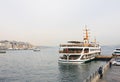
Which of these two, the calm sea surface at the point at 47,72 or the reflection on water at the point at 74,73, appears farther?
the calm sea surface at the point at 47,72

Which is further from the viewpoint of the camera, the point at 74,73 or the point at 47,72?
the point at 47,72

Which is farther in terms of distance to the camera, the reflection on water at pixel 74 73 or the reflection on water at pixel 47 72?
the reflection on water at pixel 47 72

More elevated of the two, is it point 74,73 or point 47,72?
point 74,73

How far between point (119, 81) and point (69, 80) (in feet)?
52.5

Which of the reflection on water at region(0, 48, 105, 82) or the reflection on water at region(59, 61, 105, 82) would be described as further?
the reflection on water at region(0, 48, 105, 82)

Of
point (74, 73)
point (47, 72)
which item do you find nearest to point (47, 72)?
point (47, 72)

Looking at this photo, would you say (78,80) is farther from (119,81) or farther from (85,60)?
(85,60)

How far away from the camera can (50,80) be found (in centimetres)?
4412

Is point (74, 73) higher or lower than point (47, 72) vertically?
higher

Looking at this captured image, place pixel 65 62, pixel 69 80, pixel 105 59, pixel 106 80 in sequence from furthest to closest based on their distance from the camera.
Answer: pixel 105 59, pixel 65 62, pixel 69 80, pixel 106 80

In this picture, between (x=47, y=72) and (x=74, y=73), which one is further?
(x=47, y=72)

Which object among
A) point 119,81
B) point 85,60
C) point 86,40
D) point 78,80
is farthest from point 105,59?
point 119,81

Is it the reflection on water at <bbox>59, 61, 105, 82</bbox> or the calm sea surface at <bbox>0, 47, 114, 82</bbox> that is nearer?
the reflection on water at <bbox>59, 61, 105, 82</bbox>

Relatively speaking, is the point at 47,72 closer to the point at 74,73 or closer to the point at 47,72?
the point at 47,72
